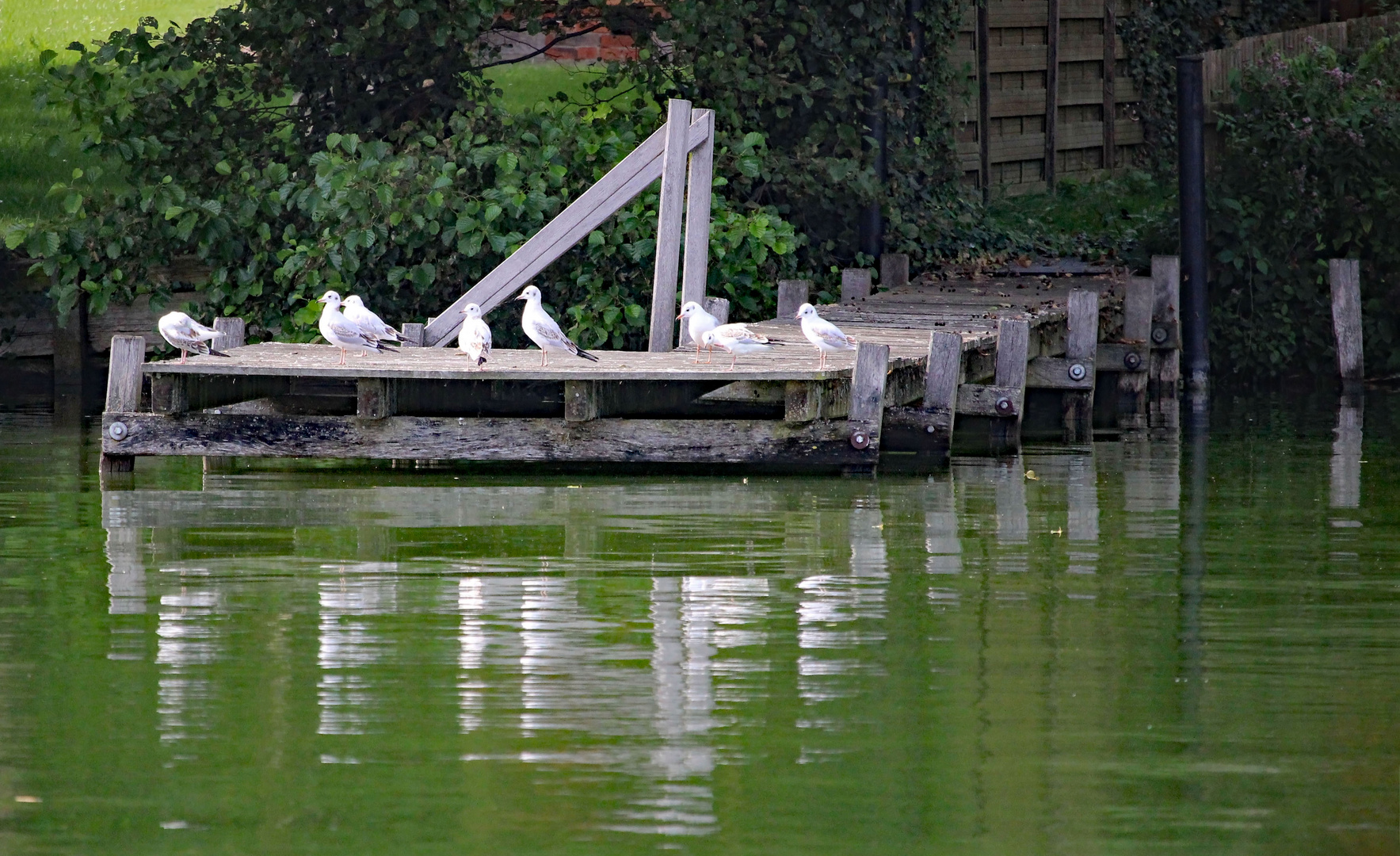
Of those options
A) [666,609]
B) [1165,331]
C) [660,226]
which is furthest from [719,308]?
[666,609]

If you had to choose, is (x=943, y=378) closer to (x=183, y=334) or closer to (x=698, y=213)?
(x=698, y=213)

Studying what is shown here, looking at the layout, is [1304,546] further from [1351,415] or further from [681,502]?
[1351,415]

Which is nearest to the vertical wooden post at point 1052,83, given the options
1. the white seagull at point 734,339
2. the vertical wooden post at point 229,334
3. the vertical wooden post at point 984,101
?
the vertical wooden post at point 984,101

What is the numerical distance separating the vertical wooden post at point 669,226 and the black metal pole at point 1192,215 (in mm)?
5041

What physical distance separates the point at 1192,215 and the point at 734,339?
658 centimetres

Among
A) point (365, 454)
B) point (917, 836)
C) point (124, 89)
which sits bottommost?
point (917, 836)

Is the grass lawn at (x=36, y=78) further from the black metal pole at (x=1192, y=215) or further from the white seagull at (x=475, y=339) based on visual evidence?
the white seagull at (x=475, y=339)

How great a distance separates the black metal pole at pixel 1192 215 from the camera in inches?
691

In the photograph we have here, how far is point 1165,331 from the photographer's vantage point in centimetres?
1730

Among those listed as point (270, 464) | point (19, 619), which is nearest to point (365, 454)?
point (270, 464)

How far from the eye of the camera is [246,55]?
711 inches

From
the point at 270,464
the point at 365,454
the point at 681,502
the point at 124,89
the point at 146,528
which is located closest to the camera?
the point at 146,528

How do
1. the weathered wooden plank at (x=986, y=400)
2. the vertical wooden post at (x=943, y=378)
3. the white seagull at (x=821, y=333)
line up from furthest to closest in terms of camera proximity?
the weathered wooden plank at (x=986, y=400)
the vertical wooden post at (x=943, y=378)
the white seagull at (x=821, y=333)

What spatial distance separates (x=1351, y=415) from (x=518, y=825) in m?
11.5
